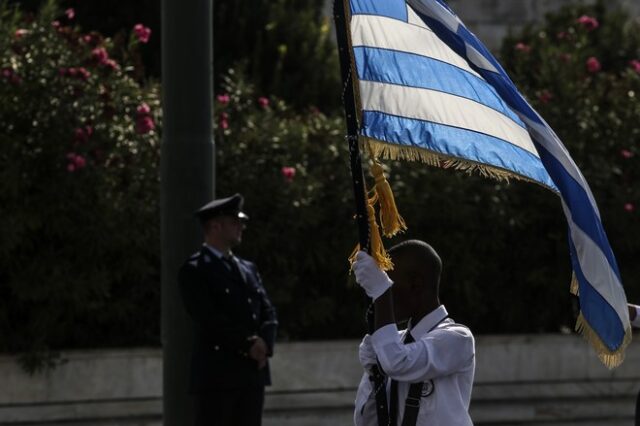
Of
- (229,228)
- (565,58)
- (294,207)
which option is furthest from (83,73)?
(565,58)

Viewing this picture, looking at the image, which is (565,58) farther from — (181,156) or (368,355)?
(368,355)

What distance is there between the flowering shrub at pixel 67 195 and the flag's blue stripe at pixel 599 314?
475 cm

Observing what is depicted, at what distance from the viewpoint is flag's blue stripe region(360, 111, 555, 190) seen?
5.00 metres

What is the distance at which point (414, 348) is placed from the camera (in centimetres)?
461

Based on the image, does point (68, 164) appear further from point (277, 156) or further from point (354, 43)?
point (354, 43)

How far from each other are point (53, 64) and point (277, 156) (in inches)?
64.0

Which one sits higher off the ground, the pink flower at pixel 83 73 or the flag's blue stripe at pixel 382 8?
the pink flower at pixel 83 73

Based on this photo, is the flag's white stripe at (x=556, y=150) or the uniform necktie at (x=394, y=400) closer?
the uniform necktie at (x=394, y=400)

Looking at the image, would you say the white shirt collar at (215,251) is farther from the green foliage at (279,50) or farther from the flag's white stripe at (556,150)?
the green foliage at (279,50)

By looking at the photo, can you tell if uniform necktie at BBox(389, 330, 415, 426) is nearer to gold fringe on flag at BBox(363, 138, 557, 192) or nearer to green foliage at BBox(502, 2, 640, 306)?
gold fringe on flag at BBox(363, 138, 557, 192)

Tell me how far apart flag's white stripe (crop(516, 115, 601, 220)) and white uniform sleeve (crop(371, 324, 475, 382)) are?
75 centimetres

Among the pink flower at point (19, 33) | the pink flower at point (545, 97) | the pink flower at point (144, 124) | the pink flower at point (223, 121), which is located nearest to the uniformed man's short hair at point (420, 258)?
the pink flower at point (144, 124)

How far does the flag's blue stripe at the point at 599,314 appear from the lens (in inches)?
195

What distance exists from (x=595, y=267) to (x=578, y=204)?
0.23 m
